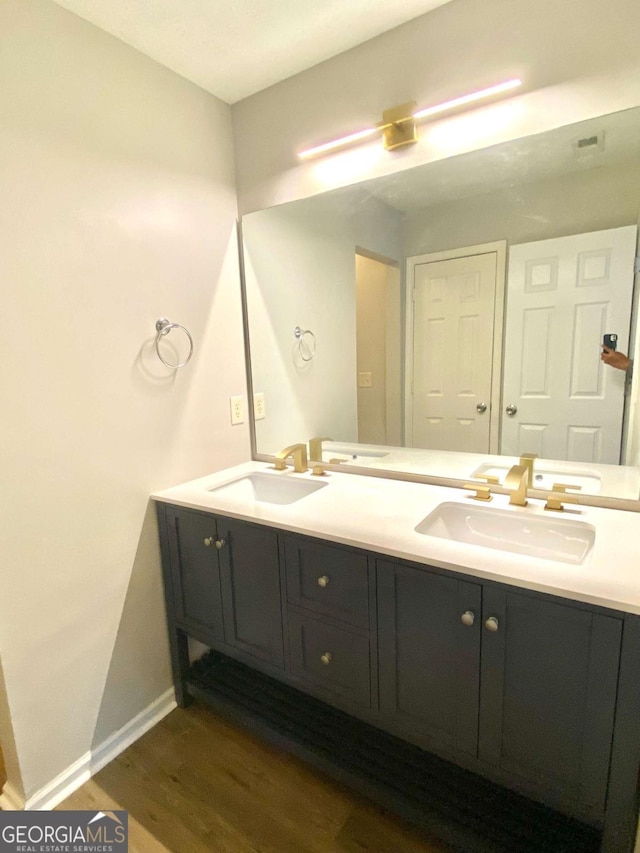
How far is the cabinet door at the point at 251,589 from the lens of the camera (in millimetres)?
1432

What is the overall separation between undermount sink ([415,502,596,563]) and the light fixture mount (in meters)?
1.25

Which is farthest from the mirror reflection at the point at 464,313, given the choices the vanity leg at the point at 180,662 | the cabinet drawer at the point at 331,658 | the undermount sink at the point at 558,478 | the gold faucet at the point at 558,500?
the vanity leg at the point at 180,662

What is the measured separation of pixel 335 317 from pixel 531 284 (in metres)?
0.81

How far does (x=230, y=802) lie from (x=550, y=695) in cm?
108

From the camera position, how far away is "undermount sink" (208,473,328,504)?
181 cm

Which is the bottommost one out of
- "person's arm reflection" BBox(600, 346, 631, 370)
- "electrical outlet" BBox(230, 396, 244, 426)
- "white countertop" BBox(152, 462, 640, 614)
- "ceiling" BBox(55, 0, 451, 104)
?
Result: "white countertop" BBox(152, 462, 640, 614)

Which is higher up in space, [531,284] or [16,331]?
[531,284]

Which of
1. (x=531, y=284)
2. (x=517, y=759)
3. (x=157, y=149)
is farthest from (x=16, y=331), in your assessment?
(x=517, y=759)

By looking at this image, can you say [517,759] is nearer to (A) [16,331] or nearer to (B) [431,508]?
(B) [431,508]

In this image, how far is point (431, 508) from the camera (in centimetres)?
142

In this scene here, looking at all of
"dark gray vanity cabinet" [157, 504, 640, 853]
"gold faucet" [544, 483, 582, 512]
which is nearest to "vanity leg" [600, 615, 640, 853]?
"dark gray vanity cabinet" [157, 504, 640, 853]

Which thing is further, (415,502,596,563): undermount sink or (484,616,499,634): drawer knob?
(415,502,596,563): undermount sink

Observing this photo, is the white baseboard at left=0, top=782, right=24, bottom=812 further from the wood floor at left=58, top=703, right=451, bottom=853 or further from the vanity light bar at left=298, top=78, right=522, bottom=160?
the vanity light bar at left=298, top=78, right=522, bottom=160

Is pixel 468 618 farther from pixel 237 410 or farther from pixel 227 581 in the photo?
pixel 237 410
